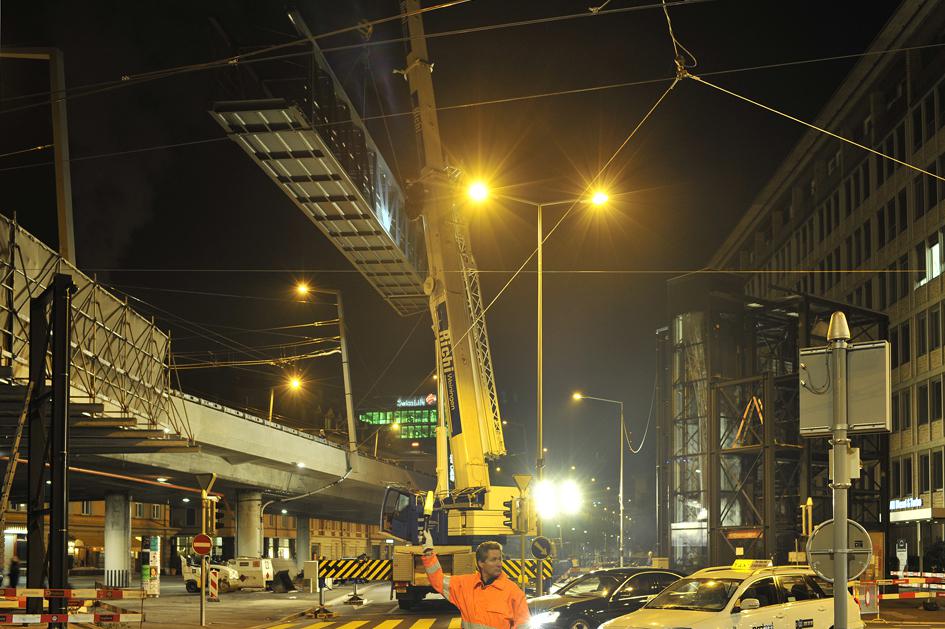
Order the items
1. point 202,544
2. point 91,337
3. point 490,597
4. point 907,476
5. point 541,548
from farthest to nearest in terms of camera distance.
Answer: point 907,476, point 202,544, point 541,548, point 91,337, point 490,597

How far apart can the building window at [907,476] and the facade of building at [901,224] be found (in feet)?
0.26

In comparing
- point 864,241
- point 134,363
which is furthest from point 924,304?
point 134,363

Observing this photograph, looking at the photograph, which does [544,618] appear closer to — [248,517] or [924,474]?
[248,517]

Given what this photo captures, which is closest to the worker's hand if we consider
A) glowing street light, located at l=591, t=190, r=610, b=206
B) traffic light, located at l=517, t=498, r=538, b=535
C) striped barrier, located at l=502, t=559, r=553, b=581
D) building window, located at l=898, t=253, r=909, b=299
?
traffic light, located at l=517, t=498, r=538, b=535

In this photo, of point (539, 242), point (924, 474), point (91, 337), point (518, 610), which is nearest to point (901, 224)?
point (924, 474)

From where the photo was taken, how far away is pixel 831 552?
350 inches

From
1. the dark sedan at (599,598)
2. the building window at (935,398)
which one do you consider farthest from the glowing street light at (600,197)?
the building window at (935,398)

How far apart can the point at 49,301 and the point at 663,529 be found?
49.6 m

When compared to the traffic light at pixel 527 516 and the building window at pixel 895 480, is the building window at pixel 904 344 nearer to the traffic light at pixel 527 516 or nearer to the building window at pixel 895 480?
the building window at pixel 895 480

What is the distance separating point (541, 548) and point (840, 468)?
48.5ft

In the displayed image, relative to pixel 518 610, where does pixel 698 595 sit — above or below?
below

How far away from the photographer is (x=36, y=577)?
17500 mm

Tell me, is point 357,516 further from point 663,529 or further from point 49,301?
point 49,301

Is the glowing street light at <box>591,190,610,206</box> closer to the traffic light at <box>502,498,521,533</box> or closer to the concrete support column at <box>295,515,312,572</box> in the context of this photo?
the traffic light at <box>502,498,521,533</box>
